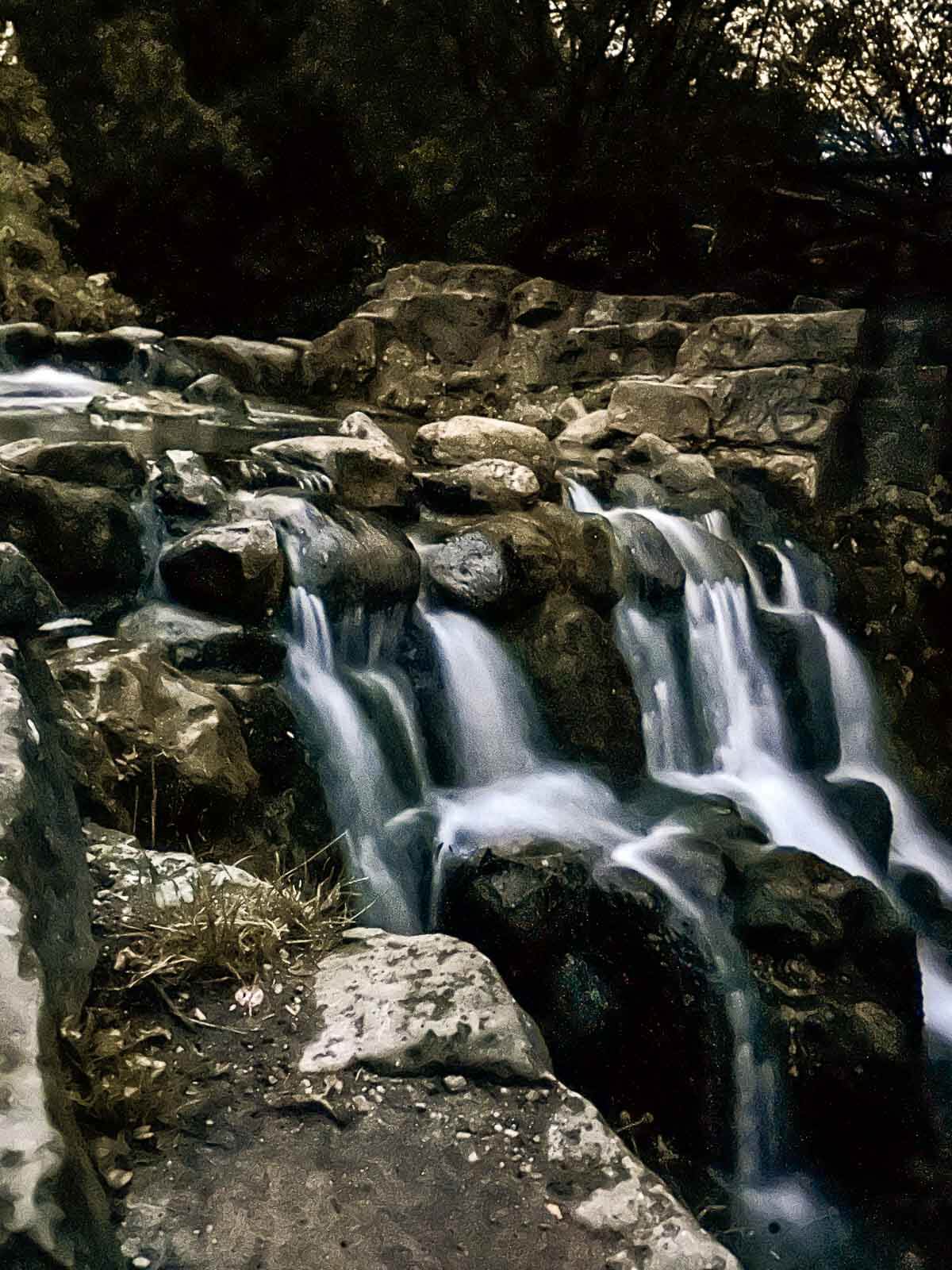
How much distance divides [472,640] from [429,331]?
7798 mm

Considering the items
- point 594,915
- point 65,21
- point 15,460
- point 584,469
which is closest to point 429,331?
point 584,469

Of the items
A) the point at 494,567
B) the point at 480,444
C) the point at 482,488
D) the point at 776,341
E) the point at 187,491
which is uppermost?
the point at 776,341

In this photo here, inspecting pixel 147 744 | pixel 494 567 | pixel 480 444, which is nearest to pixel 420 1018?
pixel 147 744

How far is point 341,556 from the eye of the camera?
205 inches

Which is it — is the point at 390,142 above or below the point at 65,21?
below

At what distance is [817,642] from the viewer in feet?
23.1

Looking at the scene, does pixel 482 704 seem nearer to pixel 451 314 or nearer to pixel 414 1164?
pixel 414 1164

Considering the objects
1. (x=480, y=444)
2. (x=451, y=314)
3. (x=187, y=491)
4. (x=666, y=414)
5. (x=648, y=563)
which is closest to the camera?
(x=187, y=491)

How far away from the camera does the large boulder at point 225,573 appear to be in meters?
4.70

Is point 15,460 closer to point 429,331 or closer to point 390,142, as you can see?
point 429,331

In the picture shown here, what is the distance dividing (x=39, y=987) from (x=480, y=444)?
6632mm

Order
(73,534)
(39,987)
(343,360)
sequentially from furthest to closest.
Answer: (343,360)
(73,534)
(39,987)

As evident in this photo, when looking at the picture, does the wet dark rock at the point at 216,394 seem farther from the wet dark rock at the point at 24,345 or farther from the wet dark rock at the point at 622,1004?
the wet dark rock at the point at 622,1004

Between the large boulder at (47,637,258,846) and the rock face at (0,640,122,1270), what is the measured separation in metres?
1.03
